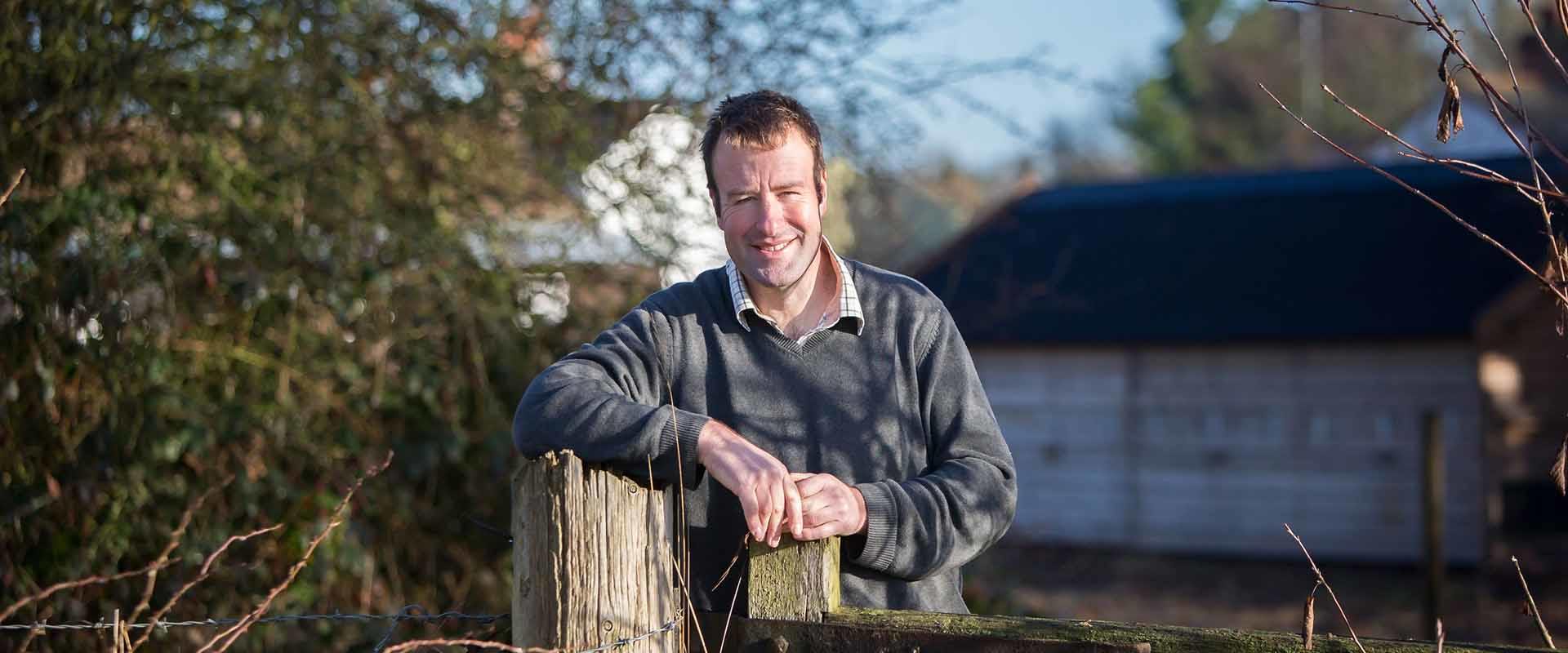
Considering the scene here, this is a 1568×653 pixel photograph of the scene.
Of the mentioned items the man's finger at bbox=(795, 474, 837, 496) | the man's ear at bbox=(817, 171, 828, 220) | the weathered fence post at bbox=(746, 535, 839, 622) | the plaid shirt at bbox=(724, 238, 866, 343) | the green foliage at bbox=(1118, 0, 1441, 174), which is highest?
the green foliage at bbox=(1118, 0, 1441, 174)

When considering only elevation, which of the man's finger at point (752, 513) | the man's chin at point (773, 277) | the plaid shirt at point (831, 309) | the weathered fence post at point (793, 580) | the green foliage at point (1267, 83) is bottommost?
the weathered fence post at point (793, 580)

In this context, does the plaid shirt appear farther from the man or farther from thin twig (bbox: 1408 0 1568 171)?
thin twig (bbox: 1408 0 1568 171)

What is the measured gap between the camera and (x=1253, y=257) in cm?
1614

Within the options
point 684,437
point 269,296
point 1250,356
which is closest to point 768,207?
point 684,437

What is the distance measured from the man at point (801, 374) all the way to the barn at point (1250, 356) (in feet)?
32.3

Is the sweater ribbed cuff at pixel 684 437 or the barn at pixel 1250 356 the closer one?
the sweater ribbed cuff at pixel 684 437

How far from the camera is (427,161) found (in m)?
6.40

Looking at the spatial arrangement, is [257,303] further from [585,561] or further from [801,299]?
[585,561]

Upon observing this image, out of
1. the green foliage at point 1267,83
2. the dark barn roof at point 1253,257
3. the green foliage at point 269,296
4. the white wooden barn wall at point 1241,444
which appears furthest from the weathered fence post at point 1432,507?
the green foliage at point 1267,83

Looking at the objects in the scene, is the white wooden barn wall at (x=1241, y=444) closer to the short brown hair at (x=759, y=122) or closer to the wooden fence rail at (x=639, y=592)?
the short brown hair at (x=759, y=122)

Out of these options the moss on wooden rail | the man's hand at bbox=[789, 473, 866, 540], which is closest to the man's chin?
the man's hand at bbox=[789, 473, 866, 540]

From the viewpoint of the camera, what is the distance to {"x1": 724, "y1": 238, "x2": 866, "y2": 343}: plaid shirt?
8.93 ft

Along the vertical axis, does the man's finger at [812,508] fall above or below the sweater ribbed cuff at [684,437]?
below

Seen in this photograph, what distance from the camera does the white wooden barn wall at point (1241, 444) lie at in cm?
1419
